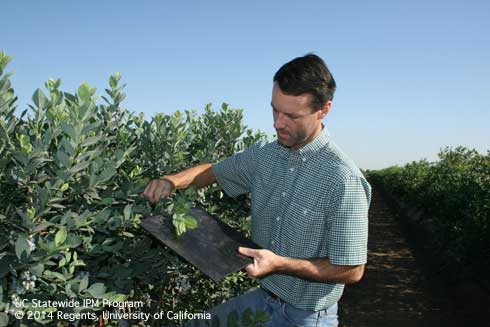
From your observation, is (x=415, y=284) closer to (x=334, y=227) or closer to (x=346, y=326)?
(x=346, y=326)

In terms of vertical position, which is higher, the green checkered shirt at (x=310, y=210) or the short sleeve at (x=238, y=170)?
the short sleeve at (x=238, y=170)

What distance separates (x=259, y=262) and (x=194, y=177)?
1.09 m

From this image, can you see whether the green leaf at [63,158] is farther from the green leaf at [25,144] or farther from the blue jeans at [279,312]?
the blue jeans at [279,312]

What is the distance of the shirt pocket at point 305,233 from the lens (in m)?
2.75

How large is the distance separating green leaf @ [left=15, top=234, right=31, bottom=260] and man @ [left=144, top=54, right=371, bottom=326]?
83 centimetres

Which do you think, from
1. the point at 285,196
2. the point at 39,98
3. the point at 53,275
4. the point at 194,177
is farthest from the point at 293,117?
the point at 53,275

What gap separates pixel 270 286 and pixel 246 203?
176 centimetres

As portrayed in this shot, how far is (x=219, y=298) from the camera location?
14.0 ft

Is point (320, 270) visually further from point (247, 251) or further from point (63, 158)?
point (63, 158)

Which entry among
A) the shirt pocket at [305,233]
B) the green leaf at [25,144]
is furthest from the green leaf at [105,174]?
the shirt pocket at [305,233]

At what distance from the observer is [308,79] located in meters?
2.76

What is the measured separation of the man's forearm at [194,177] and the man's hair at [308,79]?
0.91m

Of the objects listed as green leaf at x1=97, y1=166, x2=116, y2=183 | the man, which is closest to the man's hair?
the man

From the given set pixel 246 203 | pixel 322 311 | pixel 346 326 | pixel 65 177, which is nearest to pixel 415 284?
pixel 346 326
